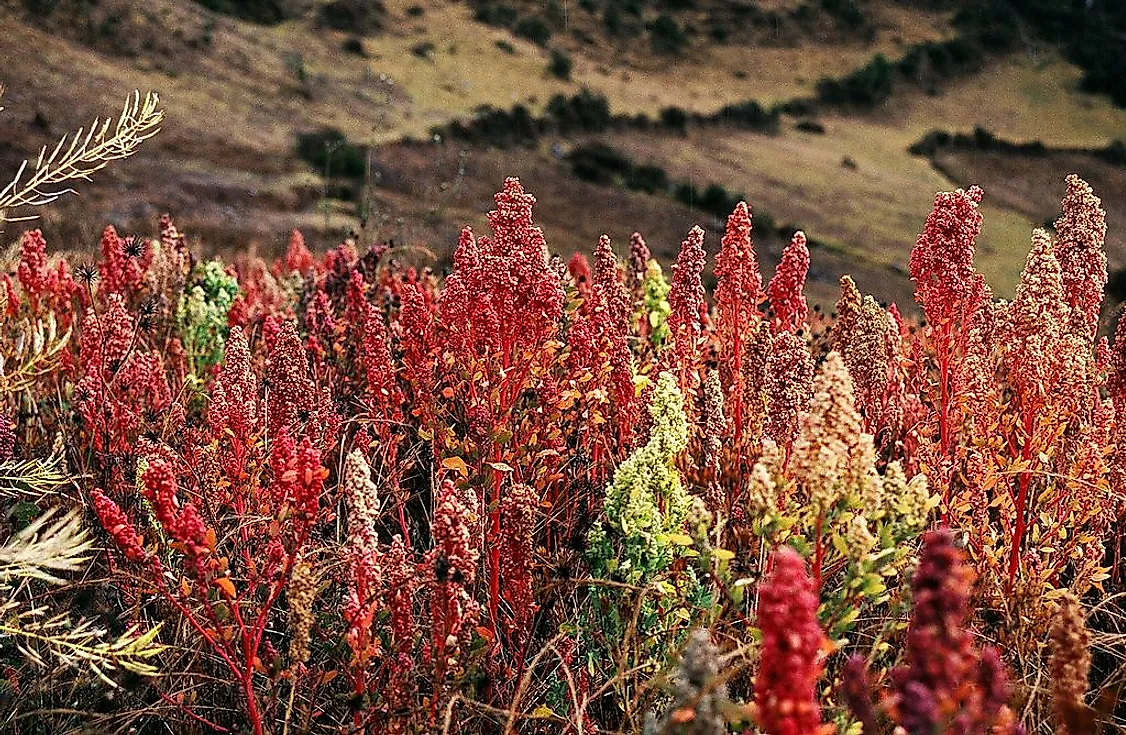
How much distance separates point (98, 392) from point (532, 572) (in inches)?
65.8

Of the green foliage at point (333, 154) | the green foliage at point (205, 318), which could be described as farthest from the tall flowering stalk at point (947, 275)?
the green foliage at point (333, 154)

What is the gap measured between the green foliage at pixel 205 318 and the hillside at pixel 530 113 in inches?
133

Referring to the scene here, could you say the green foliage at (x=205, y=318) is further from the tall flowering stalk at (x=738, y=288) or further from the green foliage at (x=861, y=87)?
the green foliage at (x=861, y=87)

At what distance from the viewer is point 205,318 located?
465cm

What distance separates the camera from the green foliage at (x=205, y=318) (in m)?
4.62

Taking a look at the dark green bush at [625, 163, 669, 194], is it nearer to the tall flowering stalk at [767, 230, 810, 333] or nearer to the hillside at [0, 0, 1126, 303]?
the hillside at [0, 0, 1126, 303]

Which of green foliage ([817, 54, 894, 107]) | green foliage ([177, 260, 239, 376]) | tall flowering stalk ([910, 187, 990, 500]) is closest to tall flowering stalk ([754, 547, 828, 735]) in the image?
tall flowering stalk ([910, 187, 990, 500])

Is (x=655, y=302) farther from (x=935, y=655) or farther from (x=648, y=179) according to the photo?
(x=648, y=179)

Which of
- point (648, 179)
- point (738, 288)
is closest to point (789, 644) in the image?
point (738, 288)

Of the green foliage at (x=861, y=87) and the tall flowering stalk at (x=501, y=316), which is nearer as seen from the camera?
the tall flowering stalk at (x=501, y=316)

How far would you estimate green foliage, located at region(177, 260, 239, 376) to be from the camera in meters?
4.62

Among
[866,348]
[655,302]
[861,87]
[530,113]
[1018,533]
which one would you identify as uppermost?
[866,348]

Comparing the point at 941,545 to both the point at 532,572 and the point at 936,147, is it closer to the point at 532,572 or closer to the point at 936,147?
the point at 532,572

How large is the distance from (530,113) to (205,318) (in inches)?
1058
